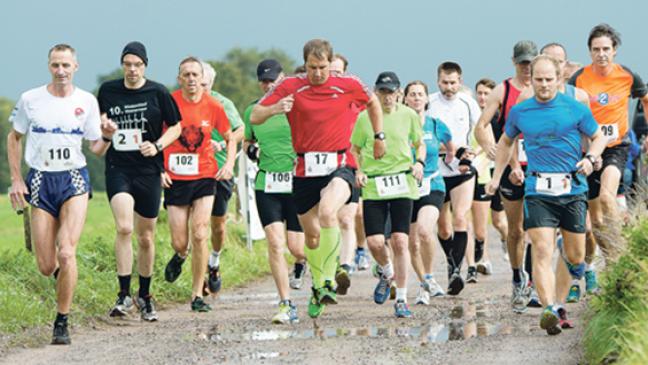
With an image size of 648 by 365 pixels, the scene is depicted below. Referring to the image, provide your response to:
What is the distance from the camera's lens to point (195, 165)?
13.6m

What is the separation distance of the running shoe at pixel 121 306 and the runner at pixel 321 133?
1.85 meters

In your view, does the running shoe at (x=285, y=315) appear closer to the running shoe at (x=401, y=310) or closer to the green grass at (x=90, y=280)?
the running shoe at (x=401, y=310)

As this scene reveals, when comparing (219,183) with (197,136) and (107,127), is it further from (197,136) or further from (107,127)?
(107,127)

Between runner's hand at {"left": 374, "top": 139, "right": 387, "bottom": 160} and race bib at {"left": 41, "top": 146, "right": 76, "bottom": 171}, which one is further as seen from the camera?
runner's hand at {"left": 374, "top": 139, "right": 387, "bottom": 160}

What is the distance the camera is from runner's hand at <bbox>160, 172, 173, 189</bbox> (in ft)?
43.0

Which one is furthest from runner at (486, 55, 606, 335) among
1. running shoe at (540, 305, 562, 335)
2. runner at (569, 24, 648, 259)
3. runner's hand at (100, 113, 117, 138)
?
runner's hand at (100, 113, 117, 138)

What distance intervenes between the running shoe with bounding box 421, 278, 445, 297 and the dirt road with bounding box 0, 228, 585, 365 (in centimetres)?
18

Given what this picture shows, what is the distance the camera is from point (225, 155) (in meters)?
15.2

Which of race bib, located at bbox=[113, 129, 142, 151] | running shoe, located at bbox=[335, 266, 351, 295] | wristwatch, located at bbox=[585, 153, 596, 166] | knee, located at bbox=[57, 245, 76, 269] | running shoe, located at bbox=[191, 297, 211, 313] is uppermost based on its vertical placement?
race bib, located at bbox=[113, 129, 142, 151]

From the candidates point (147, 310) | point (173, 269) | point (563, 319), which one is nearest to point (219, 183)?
point (173, 269)

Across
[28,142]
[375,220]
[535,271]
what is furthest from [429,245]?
[28,142]

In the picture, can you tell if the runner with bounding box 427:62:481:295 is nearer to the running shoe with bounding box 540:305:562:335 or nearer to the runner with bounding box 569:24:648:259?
the runner with bounding box 569:24:648:259

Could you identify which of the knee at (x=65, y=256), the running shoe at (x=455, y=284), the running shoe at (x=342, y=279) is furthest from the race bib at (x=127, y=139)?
the running shoe at (x=455, y=284)

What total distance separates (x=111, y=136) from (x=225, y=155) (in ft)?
11.0
